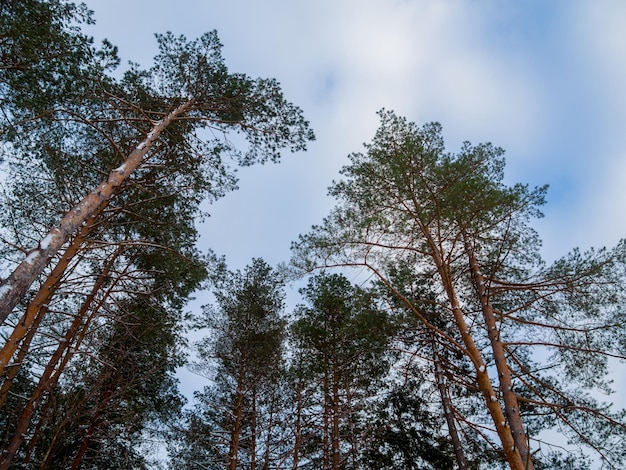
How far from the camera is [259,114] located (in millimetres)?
9414

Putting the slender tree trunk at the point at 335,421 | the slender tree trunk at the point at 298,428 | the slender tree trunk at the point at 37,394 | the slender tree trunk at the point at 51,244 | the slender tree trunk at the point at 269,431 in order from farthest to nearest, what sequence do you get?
the slender tree trunk at the point at 298,428 → the slender tree trunk at the point at 335,421 → the slender tree trunk at the point at 269,431 → the slender tree trunk at the point at 37,394 → the slender tree trunk at the point at 51,244

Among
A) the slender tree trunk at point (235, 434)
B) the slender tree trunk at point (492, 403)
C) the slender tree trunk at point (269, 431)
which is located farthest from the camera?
the slender tree trunk at point (269, 431)

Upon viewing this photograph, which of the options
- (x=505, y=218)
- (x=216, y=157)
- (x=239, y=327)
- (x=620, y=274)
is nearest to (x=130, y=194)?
(x=216, y=157)

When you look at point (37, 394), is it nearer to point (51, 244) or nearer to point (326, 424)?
point (51, 244)

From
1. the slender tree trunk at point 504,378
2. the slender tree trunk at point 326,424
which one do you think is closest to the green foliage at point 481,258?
the slender tree trunk at point 504,378

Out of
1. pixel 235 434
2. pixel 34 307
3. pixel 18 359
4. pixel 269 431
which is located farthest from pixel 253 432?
pixel 34 307

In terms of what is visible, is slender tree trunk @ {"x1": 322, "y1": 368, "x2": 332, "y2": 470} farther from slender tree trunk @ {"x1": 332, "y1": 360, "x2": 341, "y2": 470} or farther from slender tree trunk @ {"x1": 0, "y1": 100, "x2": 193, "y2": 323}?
slender tree trunk @ {"x1": 0, "y1": 100, "x2": 193, "y2": 323}

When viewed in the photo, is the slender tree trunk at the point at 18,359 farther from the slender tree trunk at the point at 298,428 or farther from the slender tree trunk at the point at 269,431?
the slender tree trunk at the point at 298,428

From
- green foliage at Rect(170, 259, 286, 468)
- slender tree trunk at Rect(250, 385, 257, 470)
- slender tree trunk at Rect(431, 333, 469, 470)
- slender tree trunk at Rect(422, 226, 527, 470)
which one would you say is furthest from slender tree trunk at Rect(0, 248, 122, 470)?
slender tree trunk at Rect(431, 333, 469, 470)

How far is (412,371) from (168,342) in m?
6.75

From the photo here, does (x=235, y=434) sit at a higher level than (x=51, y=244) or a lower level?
lower

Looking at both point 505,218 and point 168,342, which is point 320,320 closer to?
point 168,342

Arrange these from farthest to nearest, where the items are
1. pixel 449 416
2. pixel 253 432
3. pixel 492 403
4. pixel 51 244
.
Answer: pixel 253 432, pixel 449 416, pixel 492 403, pixel 51 244

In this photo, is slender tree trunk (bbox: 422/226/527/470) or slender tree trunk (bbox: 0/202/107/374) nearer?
slender tree trunk (bbox: 422/226/527/470)
